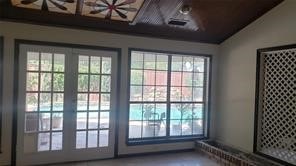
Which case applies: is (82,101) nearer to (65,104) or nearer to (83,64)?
(65,104)

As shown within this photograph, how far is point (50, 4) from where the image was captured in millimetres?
3586

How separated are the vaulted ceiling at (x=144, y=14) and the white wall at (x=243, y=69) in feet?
0.76

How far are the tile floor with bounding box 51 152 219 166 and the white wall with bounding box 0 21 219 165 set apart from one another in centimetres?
20

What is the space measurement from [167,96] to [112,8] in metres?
2.15

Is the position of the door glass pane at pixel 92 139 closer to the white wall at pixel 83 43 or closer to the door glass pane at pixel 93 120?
the door glass pane at pixel 93 120

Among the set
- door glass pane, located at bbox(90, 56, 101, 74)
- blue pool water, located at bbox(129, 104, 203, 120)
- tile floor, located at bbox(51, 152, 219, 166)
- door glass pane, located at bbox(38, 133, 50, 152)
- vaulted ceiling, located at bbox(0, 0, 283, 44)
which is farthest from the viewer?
blue pool water, located at bbox(129, 104, 203, 120)

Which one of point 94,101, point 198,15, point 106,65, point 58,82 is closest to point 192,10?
point 198,15

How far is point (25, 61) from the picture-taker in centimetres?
393

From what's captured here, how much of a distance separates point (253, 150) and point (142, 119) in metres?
2.14

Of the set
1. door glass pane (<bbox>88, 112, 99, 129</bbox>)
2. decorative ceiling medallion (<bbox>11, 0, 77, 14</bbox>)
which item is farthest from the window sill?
decorative ceiling medallion (<bbox>11, 0, 77, 14</bbox>)

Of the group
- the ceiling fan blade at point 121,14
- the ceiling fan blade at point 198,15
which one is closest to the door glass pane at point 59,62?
the ceiling fan blade at point 121,14

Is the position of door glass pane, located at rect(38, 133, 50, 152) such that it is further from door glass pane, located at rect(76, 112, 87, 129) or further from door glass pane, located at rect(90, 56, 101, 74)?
door glass pane, located at rect(90, 56, 101, 74)

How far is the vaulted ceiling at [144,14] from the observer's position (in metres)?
3.67

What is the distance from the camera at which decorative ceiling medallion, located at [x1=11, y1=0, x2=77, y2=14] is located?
350 cm
